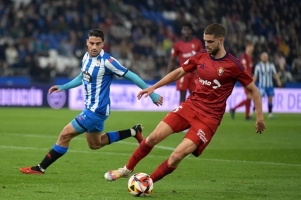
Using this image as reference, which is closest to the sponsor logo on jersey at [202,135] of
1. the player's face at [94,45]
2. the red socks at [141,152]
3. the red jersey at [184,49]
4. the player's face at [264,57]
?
the red socks at [141,152]

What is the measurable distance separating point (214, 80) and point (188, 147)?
2.85 ft

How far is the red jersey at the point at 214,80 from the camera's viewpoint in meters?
8.92

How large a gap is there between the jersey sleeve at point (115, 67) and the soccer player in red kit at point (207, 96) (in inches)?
60.5

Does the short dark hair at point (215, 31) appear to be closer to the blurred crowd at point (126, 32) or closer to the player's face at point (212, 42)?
the player's face at point (212, 42)

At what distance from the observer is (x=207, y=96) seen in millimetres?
9031

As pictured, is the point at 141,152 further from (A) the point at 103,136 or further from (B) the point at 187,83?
(B) the point at 187,83

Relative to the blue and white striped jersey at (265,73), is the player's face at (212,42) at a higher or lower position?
higher

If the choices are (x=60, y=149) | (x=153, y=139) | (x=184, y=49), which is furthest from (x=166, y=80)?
(x=184, y=49)

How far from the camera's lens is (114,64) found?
10.5 metres

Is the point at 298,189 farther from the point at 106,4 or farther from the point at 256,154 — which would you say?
the point at 106,4

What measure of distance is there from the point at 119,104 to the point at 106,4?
740 centimetres

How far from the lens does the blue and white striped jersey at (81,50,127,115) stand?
10.5 meters

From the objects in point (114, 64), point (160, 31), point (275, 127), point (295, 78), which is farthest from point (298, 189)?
point (160, 31)

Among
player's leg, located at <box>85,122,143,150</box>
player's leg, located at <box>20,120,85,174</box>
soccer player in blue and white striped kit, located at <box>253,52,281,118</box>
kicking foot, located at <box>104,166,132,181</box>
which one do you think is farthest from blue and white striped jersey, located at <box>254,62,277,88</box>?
kicking foot, located at <box>104,166,132,181</box>
